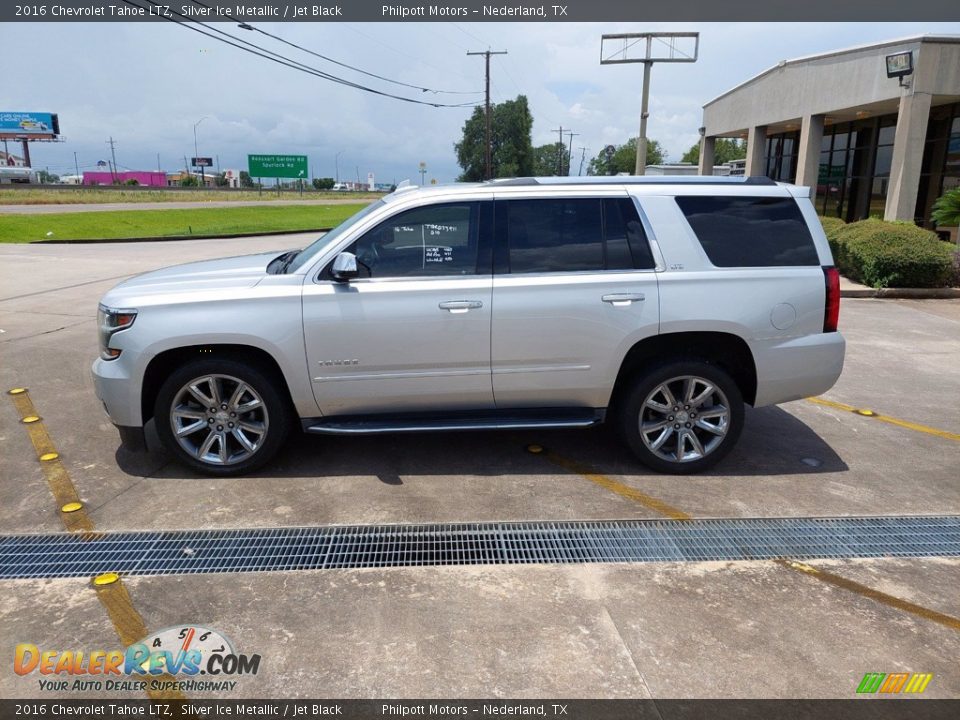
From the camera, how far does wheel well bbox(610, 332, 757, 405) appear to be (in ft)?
15.1

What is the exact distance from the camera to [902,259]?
1214 centimetres

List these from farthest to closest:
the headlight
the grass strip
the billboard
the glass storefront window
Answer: the billboard
the grass strip
the glass storefront window
the headlight

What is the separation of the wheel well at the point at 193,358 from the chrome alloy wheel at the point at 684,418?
2.47 metres

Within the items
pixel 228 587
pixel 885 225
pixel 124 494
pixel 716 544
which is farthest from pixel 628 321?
pixel 885 225

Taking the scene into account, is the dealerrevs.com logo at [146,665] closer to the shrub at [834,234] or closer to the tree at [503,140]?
the shrub at [834,234]

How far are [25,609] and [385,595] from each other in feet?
5.51

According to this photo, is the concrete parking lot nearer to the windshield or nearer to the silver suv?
the silver suv

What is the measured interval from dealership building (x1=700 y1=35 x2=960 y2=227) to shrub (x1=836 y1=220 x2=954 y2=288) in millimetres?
5947

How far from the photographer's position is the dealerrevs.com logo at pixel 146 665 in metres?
2.73

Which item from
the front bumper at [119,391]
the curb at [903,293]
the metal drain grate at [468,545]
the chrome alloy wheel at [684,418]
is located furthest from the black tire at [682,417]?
the curb at [903,293]

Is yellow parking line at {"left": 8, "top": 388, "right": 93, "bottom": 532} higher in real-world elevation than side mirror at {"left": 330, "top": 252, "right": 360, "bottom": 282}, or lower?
lower

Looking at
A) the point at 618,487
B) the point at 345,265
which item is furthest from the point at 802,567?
the point at 345,265

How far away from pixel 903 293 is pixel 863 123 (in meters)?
14.4

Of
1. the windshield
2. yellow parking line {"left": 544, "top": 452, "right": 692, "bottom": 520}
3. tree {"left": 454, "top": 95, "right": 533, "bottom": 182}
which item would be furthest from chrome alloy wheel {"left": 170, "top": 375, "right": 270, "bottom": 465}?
tree {"left": 454, "top": 95, "right": 533, "bottom": 182}
